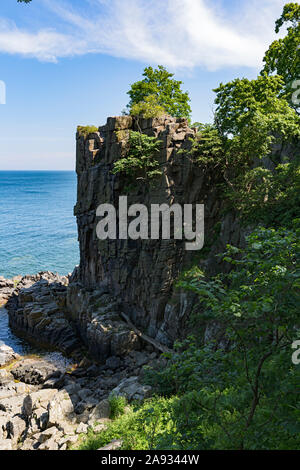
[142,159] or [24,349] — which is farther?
[24,349]

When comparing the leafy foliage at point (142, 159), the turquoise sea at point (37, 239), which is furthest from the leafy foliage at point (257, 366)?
the turquoise sea at point (37, 239)

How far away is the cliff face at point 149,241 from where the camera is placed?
21469mm

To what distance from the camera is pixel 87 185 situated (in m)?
28.2

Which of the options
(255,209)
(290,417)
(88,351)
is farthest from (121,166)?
(290,417)

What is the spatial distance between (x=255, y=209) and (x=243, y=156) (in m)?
4.49

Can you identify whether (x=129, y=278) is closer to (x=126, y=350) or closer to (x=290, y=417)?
(x=126, y=350)

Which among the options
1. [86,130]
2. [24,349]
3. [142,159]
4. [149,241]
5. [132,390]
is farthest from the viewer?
[86,130]

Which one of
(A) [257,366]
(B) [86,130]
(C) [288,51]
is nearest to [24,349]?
(B) [86,130]

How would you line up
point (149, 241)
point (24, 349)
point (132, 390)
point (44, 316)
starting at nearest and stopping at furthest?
point (132, 390) < point (149, 241) < point (24, 349) < point (44, 316)

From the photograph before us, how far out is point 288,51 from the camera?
72.2 ft

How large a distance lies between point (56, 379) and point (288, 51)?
98.4 feet

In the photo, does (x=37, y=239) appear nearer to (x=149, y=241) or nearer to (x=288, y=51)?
(x=149, y=241)

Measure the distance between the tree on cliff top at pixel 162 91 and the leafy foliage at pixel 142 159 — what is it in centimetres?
811

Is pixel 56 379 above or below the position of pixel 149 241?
below
